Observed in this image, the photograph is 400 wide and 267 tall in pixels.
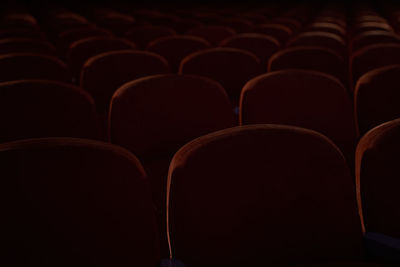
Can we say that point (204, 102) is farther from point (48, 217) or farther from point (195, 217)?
point (48, 217)

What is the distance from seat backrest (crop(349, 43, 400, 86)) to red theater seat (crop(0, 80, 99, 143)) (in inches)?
68.2

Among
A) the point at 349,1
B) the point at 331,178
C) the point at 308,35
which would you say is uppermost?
the point at 331,178

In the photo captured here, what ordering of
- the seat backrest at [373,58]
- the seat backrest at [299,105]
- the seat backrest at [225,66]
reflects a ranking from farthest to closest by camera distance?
the seat backrest at [373,58]
the seat backrest at [225,66]
the seat backrest at [299,105]

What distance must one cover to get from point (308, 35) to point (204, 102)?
2091 mm

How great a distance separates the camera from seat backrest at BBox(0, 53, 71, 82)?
2.32 m

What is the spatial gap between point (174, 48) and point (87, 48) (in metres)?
0.61

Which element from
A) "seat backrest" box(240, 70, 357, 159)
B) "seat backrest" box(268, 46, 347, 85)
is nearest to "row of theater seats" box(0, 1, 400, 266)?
"seat backrest" box(240, 70, 357, 159)

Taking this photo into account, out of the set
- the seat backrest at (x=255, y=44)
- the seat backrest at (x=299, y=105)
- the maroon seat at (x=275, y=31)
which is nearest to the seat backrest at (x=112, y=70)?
the seat backrest at (x=299, y=105)

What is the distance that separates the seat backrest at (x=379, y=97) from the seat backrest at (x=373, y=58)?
0.82 meters

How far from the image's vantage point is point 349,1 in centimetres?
1095

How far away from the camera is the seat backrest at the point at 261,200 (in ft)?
3.52

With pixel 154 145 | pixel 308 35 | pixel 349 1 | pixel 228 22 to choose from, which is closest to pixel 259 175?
pixel 154 145

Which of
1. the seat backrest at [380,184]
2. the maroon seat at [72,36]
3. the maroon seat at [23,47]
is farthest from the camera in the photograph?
the maroon seat at [72,36]

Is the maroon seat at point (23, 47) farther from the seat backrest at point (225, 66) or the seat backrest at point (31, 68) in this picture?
the seat backrest at point (225, 66)
